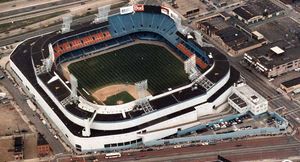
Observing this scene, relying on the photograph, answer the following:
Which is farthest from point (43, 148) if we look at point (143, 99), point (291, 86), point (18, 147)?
point (291, 86)

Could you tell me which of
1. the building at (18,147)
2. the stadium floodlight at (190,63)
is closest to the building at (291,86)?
the stadium floodlight at (190,63)

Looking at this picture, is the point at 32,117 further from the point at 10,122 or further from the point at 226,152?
the point at 226,152

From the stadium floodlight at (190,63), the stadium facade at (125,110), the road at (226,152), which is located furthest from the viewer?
the stadium floodlight at (190,63)

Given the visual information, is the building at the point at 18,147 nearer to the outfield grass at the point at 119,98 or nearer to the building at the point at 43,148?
the building at the point at 43,148

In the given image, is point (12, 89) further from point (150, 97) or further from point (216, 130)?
point (216, 130)

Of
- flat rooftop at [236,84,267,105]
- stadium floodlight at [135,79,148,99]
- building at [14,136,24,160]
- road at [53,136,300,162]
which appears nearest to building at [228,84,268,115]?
flat rooftop at [236,84,267,105]

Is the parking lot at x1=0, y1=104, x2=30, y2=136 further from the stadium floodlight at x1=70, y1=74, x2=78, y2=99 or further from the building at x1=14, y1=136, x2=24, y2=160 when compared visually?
the stadium floodlight at x1=70, y1=74, x2=78, y2=99

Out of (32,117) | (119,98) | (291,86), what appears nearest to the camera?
(32,117)
